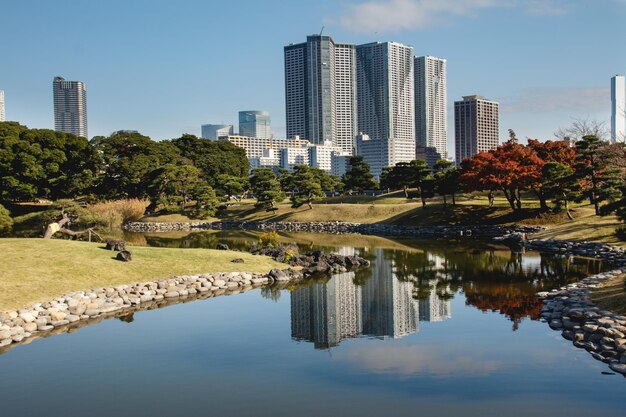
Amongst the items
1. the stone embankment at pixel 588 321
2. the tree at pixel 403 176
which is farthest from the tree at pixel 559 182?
the stone embankment at pixel 588 321

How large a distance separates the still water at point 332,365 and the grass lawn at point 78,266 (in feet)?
9.50

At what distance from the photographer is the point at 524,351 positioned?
1561 centimetres

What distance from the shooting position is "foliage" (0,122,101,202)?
59250mm

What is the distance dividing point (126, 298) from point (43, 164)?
1846 inches

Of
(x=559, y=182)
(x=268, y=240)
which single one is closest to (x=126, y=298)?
(x=268, y=240)

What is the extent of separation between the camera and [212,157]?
86562mm

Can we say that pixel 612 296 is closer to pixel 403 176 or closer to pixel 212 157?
pixel 403 176

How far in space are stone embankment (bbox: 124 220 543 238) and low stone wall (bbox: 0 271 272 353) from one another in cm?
2562

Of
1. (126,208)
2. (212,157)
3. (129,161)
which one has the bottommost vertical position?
(126,208)

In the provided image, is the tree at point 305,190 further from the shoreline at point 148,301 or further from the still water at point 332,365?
the still water at point 332,365

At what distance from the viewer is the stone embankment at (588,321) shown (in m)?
14.6

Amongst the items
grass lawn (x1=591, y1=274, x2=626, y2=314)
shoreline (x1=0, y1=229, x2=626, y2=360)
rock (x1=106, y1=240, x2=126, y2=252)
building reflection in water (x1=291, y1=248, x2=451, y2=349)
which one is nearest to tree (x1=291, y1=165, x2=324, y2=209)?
shoreline (x1=0, y1=229, x2=626, y2=360)

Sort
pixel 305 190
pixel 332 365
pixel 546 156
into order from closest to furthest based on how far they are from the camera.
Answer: pixel 332 365, pixel 546 156, pixel 305 190

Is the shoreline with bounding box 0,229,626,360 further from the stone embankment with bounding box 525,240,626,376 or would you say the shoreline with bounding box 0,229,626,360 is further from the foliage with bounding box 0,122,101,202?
the foliage with bounding box 0,122,101,202
